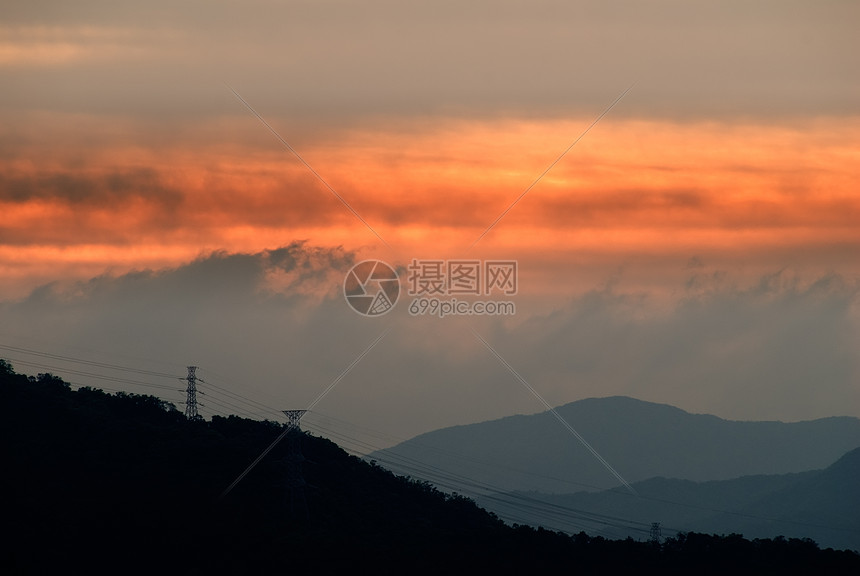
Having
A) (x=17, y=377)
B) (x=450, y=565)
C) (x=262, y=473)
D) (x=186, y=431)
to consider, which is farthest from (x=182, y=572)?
(x=17, y=377)

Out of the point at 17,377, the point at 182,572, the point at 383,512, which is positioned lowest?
the point at 182,572

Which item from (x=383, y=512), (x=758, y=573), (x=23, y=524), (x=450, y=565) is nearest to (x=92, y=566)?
(x=23, y=524)

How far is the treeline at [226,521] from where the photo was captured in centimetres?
9138

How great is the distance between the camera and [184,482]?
114 meters

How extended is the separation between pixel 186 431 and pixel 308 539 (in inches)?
1499

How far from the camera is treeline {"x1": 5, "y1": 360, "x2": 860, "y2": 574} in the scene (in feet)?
300

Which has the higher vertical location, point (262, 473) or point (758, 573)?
point (262, 473)

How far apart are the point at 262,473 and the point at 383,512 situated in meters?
13.7

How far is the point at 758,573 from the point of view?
10144cm

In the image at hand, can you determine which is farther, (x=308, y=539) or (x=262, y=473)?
(x=262, y=473)

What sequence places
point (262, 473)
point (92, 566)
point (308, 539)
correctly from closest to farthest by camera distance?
point (92, 566) < point (308, 539) < point (262, 473)

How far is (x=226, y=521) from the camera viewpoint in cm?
9975

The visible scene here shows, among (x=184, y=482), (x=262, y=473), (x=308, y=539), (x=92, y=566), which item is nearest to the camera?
(x=92, y=566)

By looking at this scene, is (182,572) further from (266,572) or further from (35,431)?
(35,431)
